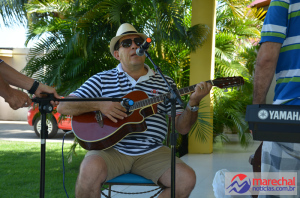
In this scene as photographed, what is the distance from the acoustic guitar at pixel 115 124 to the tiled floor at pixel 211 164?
5.36ft

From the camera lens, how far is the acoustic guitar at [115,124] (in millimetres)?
2977

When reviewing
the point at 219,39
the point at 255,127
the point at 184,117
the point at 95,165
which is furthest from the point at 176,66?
the point at 255,127

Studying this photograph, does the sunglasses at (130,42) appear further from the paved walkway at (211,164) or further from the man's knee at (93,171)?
the paved walkway at (211,164)

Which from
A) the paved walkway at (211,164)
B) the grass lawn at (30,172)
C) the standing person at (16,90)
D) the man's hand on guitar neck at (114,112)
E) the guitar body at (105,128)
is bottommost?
the grass lawn at (30,172)

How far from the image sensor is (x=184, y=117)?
313 cm

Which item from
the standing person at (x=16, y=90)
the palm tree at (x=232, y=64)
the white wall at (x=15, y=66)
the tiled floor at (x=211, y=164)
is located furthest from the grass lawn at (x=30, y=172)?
the white wall at (x=15, y=66)

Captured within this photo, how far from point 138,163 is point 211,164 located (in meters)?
3.46

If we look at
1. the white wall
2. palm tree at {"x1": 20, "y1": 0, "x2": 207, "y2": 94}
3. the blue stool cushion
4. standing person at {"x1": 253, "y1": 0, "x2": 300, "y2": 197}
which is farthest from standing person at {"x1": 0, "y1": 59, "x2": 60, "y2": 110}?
the white wall

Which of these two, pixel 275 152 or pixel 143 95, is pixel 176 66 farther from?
pixel 275 152

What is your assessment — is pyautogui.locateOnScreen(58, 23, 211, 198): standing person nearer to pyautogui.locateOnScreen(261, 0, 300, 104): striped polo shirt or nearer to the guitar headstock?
the guitar headstock

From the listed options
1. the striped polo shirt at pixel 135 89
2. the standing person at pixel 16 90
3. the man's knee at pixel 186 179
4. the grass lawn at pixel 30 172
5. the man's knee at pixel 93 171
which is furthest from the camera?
the grass lawn at pixel 30 172

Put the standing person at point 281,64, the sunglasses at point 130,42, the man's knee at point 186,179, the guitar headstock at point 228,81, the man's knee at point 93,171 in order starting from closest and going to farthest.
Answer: the standing person at point 281,64 → the man's knee at point 93,171 → the man's knee at point 186,179 → the guitar headstock at point 228,81 → the sunglasses at point 130,42

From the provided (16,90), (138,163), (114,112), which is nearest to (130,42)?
(114,112)

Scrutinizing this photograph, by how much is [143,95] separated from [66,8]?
3.86 metres
